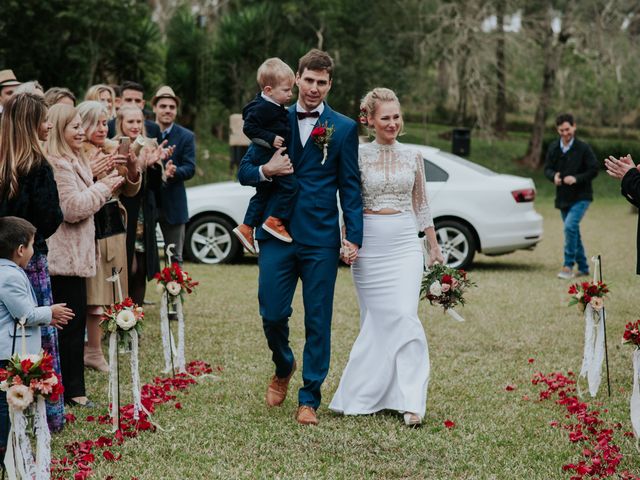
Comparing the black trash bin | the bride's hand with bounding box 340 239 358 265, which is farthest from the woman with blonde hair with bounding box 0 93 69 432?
the black trash bin

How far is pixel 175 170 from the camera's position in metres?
9.05

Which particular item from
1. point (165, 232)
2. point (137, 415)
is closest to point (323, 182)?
point (137, 415)

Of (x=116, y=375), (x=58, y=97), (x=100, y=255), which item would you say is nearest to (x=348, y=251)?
(x=116, y=375)

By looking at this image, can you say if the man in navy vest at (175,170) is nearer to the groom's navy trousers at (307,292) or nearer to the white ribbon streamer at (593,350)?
the groom's navy trousers at (307,292)

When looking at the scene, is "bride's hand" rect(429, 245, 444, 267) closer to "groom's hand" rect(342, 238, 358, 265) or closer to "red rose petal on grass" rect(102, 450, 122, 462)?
"groom's hand" rect(342, 238, 358, 265)

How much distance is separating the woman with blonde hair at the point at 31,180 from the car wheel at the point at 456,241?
8087mm

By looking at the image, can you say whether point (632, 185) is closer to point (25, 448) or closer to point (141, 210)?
point (25, 448)

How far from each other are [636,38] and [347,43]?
1074cm

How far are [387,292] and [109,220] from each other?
8.29 ft

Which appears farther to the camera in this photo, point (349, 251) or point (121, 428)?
point (349, 251)

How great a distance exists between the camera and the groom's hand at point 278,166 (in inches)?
215

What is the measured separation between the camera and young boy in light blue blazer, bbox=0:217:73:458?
4.77 m

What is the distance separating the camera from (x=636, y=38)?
33.3 m

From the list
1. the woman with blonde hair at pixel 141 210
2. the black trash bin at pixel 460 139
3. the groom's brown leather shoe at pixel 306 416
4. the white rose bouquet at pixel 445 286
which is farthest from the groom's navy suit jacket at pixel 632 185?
the black trash bin at pixel 460 139
